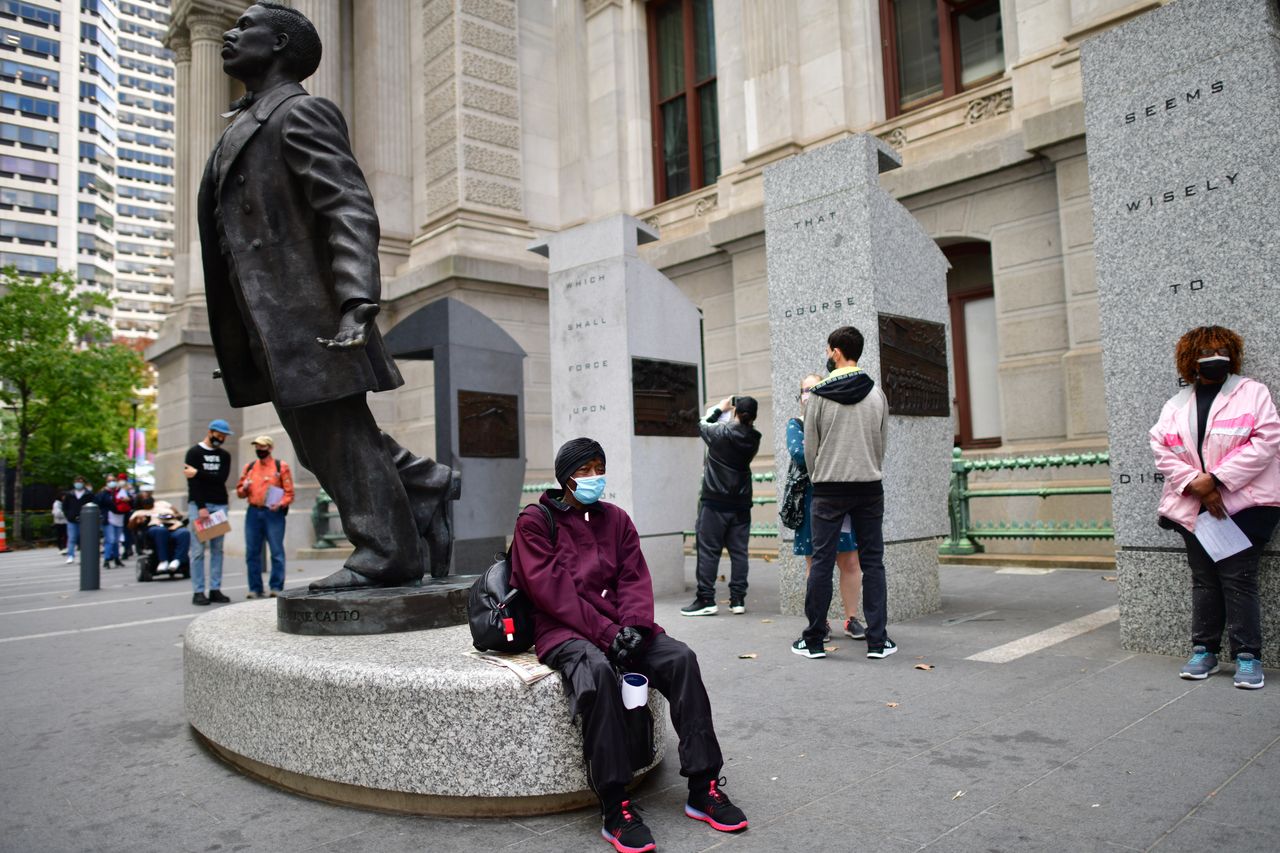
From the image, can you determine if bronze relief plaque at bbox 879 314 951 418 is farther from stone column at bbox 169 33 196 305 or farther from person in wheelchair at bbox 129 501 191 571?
stone column at bbox 169 33 196 305

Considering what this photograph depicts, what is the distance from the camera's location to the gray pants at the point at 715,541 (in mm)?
7909

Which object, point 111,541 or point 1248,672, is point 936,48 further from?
point 111,541

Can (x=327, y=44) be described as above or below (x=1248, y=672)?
above

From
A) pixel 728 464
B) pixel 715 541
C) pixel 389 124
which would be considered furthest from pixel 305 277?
pixel 389 124

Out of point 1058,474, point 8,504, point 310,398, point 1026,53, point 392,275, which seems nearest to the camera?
point 310,398

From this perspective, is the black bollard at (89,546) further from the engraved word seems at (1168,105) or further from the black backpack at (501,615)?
the engraved word seems at (1168,105)

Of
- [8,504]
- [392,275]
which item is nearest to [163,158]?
[8,504]

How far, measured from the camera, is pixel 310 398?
4.43m

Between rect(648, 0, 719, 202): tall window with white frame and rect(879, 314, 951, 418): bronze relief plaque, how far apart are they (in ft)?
35.4

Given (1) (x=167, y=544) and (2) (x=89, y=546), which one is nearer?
(2) (x=89, y=546)

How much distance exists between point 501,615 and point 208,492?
7.80m

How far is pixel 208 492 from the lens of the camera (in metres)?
9.95

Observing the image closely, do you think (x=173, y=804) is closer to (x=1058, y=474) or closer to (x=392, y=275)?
(x=1058, y=474)

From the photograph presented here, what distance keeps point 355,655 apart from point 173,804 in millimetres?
916
